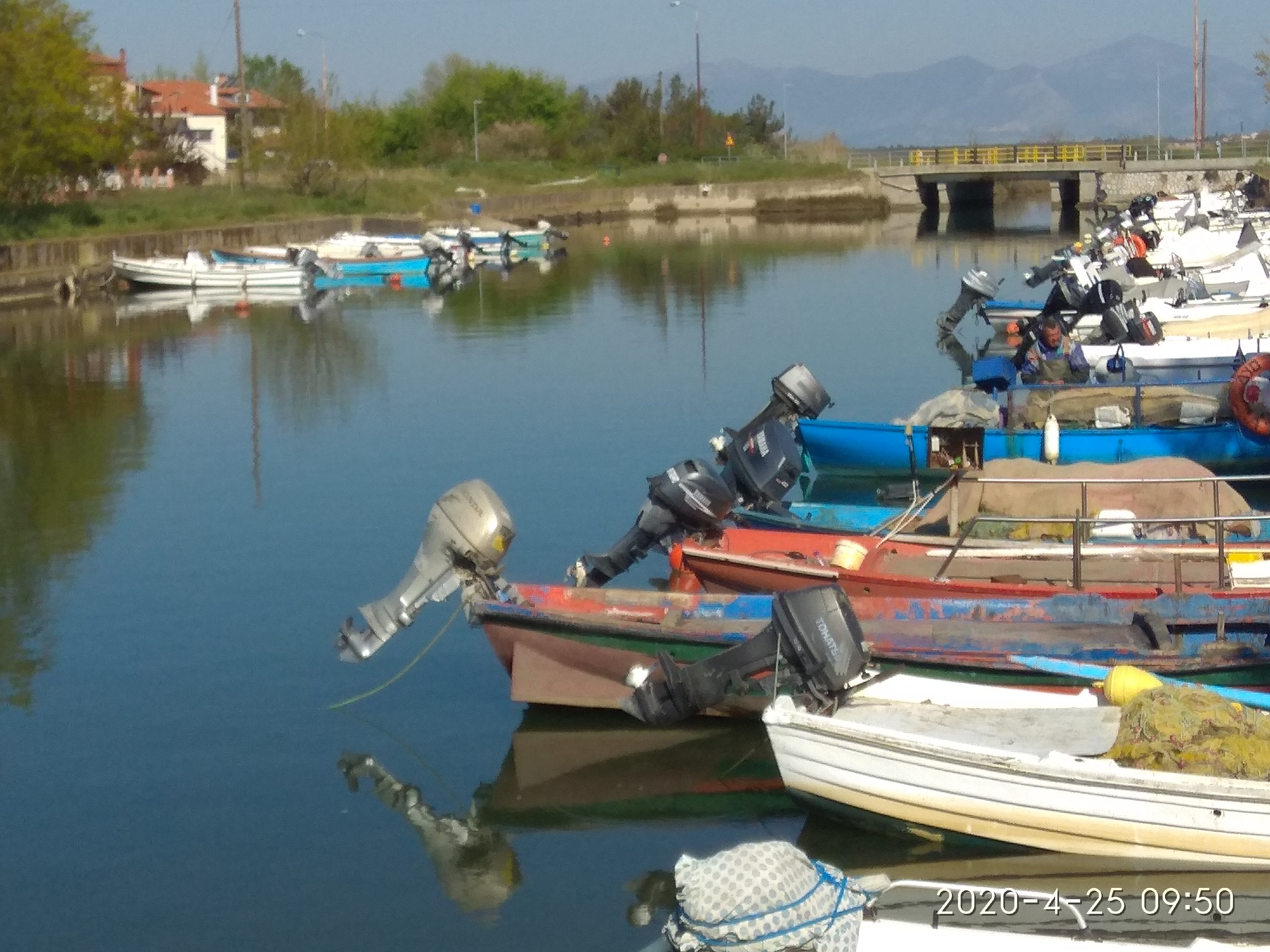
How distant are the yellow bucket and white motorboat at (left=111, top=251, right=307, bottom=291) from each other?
108 ft

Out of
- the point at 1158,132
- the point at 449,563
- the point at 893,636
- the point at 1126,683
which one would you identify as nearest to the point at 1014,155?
the point at 1158,132

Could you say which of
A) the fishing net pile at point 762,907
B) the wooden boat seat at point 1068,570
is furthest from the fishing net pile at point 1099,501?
the fishing net pile at point 762,907

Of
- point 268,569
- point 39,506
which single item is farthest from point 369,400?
point 268,569

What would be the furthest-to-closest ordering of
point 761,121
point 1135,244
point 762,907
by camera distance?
point 761,121 < point 1135,244 < point 762,907

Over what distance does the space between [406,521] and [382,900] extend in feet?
26.0

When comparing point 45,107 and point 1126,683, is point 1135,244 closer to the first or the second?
point 1126,683

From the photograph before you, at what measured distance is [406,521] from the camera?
53.6 feet

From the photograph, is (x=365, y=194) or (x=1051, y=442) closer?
(x=1051, y=442)

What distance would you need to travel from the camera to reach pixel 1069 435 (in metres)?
16.2

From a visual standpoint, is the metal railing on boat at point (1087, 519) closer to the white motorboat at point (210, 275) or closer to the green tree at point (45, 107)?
the white motorboat at point (210, 275)

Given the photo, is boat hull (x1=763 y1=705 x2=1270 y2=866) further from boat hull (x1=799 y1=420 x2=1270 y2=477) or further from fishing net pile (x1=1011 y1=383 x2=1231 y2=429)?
fishing net pile (x1=1011 y1=383 x2=1231 y2=429)

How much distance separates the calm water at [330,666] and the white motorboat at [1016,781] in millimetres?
429

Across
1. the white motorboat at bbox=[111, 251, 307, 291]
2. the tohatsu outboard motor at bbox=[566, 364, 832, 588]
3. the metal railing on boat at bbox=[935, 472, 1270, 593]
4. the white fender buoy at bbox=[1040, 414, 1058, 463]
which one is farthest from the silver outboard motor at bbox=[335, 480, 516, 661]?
the white motorboat at bbox=[111, 251, 307, 291]

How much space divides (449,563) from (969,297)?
1849cm
